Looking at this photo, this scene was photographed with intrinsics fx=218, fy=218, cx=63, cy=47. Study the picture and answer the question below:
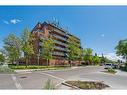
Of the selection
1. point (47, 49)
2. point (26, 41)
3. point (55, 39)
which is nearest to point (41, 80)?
point (26, 41)

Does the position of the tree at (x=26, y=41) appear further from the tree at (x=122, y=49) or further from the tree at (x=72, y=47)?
the tree at (x=122, y=49)

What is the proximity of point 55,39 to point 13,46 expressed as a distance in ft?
69.0

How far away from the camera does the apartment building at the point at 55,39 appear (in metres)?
45.8

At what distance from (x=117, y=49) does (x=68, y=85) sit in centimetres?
4117

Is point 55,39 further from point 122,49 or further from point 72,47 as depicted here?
point 122,49

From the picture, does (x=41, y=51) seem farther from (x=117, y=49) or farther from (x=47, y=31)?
(x=117, y=49)

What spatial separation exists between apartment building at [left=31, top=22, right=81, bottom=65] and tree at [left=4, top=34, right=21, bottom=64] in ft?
27.9

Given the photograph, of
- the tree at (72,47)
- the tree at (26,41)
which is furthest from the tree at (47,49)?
the tree at (72,47)

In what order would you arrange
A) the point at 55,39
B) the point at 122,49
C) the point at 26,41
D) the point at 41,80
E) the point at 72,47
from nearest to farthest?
the point at 41,80 < the point at 26,41 < the point at 122,49 < the point at 72,47 < the point at 55,39

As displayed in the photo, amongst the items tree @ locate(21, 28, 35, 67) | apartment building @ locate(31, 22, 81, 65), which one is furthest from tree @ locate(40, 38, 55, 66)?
tree @ locate(21, 28, 35, 67)

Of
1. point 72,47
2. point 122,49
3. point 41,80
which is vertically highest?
point 72,47

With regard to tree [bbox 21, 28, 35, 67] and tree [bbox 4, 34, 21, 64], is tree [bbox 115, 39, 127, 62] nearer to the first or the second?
tree [bbox 21, 28, 35, 67]

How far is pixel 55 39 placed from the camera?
55.8m

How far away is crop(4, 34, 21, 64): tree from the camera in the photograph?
35.2m
